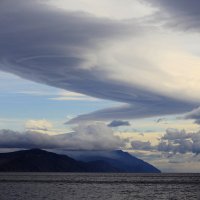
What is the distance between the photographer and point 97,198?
148625mm

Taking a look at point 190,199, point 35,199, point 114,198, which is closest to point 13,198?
point 35,199

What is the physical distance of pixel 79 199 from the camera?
147 meters

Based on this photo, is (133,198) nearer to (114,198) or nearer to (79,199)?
(114,198)

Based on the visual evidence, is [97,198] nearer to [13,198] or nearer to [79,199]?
[79,199]

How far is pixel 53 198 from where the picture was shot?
148875 mm

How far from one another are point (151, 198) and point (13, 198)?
152ft

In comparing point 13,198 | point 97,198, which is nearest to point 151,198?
point 97,198

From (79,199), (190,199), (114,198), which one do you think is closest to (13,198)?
(79,199)

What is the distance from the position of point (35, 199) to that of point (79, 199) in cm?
1444

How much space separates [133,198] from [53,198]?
88.3 ft

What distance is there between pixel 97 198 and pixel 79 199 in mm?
6106

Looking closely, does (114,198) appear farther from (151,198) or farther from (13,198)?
(13,198)

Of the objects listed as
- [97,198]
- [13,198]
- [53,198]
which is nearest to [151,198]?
[97,198]

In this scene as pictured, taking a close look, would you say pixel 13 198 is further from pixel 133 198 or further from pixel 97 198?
pixel 133 198
